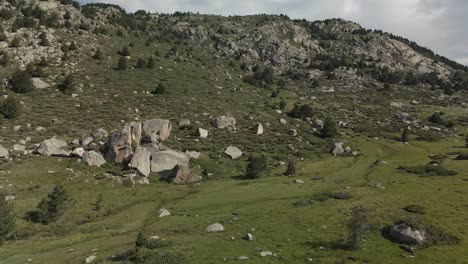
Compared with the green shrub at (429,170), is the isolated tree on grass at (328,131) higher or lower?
higher

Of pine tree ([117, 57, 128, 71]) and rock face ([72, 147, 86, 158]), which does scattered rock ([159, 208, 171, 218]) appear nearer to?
rock face ([72, 147, 86, 158])

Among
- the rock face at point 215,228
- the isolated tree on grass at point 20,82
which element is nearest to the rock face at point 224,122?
the isolated tree on grass at point 20,82

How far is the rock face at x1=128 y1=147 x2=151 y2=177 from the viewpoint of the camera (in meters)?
58.7

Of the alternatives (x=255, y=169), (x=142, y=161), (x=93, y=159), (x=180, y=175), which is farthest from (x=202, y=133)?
(x=93, y=159)

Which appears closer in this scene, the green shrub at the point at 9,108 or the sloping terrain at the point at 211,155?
the sloping terrain at the point at 211,155

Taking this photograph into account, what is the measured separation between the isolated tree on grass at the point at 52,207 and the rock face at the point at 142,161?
15.8 meters

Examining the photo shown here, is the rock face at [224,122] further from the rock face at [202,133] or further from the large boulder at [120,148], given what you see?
the large boulder at [120,148]

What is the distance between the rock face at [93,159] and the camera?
58125 mm

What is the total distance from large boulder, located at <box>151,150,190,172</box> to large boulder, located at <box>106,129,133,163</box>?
377 centimetres

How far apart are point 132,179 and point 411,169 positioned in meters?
43.1

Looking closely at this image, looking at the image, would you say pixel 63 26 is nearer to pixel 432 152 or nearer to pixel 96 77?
pixel 96 77

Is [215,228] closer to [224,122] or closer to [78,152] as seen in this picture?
[78,152]

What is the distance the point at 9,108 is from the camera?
65.7 meters

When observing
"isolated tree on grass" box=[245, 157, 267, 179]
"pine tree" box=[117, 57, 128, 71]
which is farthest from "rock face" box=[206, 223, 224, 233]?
"pine tree" box=[117, 57, 128, 71]
